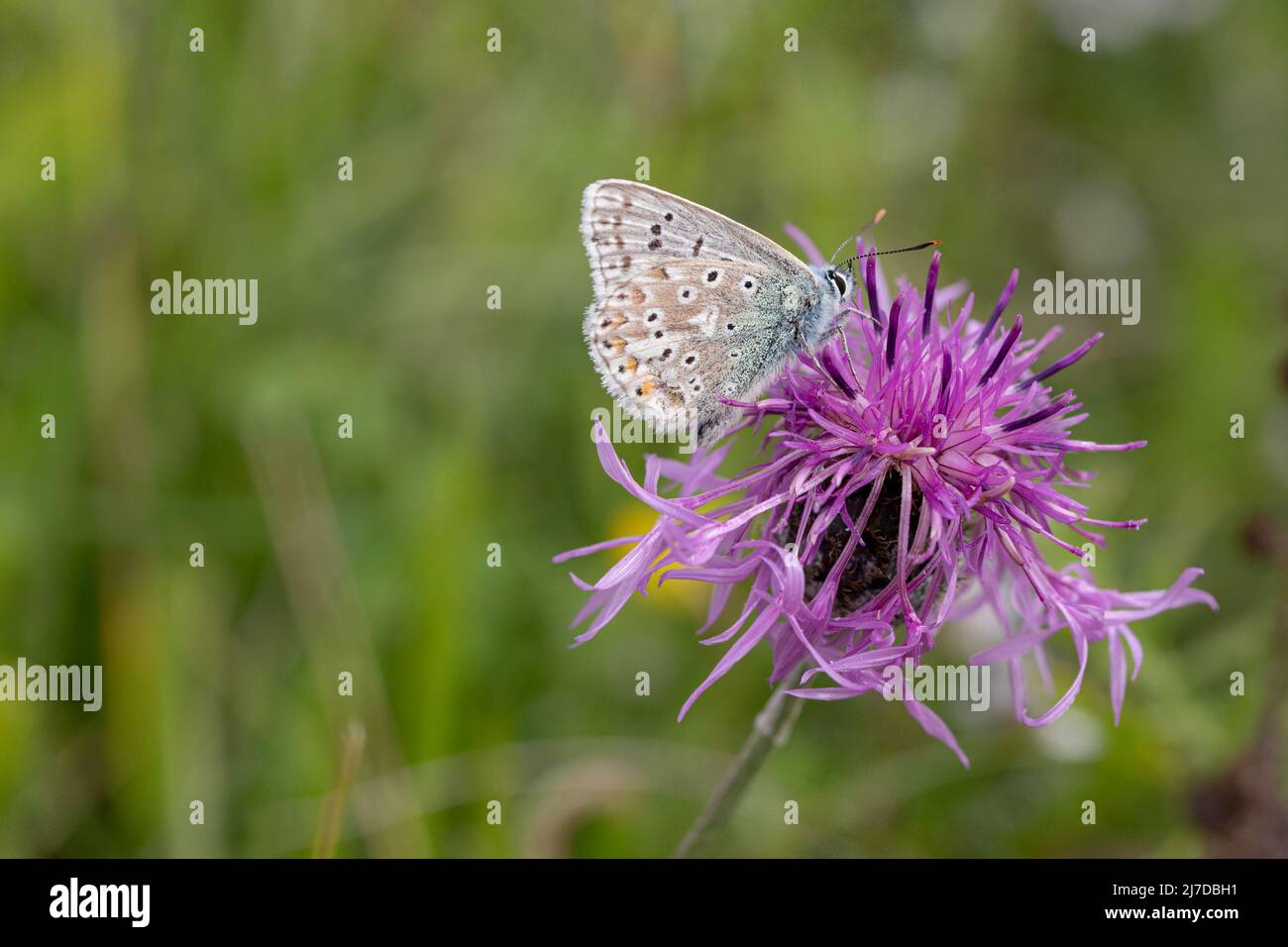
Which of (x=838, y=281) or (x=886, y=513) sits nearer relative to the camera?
(x=886, y=513)

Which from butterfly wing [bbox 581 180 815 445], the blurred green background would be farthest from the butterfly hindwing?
the blurred green background

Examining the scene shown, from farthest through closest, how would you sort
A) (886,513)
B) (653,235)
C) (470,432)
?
1. (470,432)
2. (653,235)
3. (886,513)

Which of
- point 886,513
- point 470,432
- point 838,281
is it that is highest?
point 838,281

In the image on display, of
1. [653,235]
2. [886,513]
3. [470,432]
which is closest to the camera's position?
[886,513]

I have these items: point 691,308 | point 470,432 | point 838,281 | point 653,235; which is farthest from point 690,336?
point 470,432

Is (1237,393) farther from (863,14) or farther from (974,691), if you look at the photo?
(863,14)

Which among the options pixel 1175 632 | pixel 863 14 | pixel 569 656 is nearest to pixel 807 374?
pixel 569 656

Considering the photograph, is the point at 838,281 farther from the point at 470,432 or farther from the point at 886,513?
the point at 470,432
